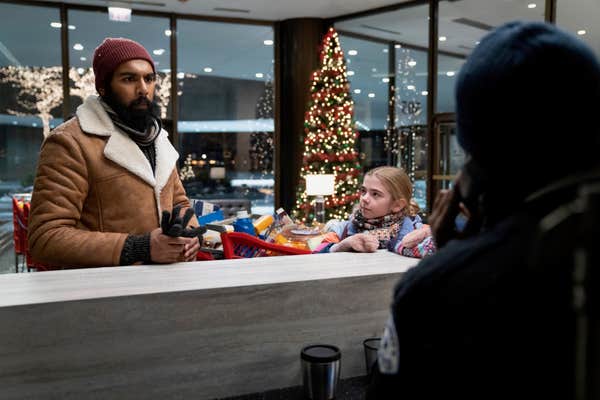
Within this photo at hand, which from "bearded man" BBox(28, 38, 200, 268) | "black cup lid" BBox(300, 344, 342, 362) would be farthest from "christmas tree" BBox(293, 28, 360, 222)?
"black cup lid" BBox(300, 344, 342, 362)

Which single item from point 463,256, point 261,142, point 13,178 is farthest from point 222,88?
point 463,256

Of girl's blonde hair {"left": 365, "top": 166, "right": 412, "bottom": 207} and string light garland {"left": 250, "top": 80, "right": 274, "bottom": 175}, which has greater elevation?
string light garland {"left": 250, "top": 80, "right": 274, "bottom": 175}

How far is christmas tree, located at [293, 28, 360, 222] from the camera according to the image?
7.38 metres

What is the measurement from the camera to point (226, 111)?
8250 millimetres

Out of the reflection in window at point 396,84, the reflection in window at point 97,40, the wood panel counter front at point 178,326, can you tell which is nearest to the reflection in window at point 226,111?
the reflection in window at point 97,40

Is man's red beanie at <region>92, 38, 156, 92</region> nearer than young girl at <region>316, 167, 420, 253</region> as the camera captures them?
Yes

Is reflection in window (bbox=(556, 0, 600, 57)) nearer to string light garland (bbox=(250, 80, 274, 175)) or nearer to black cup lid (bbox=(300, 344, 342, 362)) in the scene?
string light garland (bbox=(250, 80, 274, 175))

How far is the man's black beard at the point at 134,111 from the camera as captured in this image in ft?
5.86

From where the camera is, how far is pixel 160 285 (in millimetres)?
1163

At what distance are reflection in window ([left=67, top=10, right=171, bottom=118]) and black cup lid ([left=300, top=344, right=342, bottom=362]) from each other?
264 inches

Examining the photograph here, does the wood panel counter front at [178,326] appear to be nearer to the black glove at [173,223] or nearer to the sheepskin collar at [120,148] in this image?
the black glove at [173,223]

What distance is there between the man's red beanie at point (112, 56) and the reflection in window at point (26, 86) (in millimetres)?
5810

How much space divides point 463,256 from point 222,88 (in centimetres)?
800

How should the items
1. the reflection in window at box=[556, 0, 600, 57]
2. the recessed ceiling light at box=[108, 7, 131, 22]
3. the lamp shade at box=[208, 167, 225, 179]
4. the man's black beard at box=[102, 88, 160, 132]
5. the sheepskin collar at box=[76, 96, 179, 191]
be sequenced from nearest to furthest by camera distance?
the sheepskin collar at box=[76, 96, 179, 191], the man's black beard at box=[102, 88, 160, 132], the reflection in window at box=[556, 0, 600, 57], the recessed ceiling light at box=[108, 7, 131, 22], the lamp shade at box=[208, 167, 225, 179]
